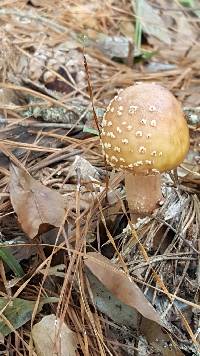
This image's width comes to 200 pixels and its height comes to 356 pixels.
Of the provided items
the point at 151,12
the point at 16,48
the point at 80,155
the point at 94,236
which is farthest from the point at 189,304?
the point at 151,12

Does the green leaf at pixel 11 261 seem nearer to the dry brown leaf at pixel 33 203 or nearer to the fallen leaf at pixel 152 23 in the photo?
the dry brown leaf at pixel 33 203

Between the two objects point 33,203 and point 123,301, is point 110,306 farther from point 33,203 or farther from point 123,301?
point 33,203

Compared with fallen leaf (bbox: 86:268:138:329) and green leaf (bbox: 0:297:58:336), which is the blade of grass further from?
green leaf (bbox: 0:297:58:336)

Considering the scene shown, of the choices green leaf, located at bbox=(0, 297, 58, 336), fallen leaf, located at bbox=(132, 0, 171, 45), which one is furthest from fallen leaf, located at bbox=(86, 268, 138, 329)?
fallen leaf, located at bbox=(132, 0, 171, 45)

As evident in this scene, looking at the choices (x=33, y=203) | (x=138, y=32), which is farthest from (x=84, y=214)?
(x=138, y=32)

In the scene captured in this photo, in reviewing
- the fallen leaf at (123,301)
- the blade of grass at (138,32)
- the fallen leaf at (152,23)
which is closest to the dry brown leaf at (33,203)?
the fallen leaf at (123,301)

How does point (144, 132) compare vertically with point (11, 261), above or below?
above

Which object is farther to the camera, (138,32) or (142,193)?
(138,32)
